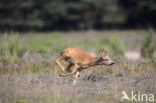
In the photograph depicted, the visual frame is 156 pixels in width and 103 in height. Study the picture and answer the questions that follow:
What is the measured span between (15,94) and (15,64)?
4.07 metres

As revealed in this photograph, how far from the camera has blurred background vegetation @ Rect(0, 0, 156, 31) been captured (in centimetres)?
4688

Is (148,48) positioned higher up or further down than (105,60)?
higher up

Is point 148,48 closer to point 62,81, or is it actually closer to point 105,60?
point 105,60

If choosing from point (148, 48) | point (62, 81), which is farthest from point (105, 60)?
point (148, 48)

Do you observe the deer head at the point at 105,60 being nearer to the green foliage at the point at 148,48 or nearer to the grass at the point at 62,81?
the grass at the point at 62,81

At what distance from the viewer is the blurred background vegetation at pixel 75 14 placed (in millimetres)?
46875

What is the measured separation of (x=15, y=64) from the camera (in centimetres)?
1296

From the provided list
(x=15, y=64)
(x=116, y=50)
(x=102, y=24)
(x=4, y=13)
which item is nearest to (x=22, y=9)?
(x=4, y=13)

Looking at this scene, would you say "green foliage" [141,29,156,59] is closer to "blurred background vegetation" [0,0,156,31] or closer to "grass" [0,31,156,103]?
"grass" [0,31,156,103]

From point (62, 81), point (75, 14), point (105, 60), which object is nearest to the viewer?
point (105, 60)

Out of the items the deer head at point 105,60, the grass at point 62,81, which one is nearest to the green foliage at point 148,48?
the grass at point 62,81

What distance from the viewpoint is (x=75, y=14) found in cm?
5181

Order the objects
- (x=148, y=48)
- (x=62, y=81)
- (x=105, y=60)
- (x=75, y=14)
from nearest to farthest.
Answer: (x=105, y=60) → (x=62, y=81) → (x=148, y=48) → (x=75, y=14)

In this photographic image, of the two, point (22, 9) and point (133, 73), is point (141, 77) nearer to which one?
point (133, 73)
